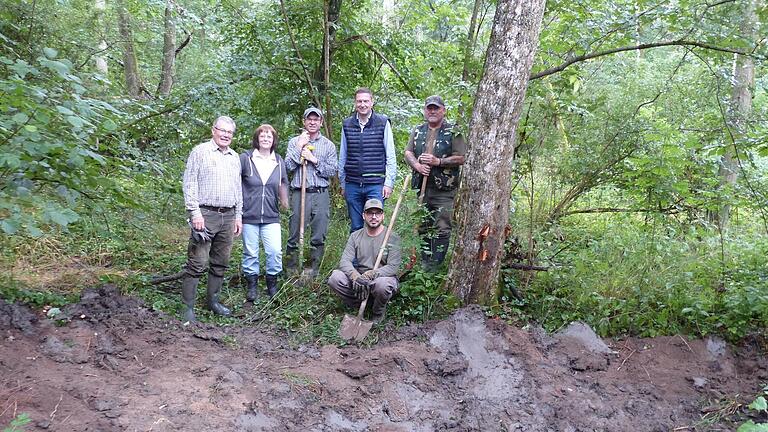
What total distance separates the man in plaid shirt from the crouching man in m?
1.14

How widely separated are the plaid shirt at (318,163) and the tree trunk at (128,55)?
539 cm

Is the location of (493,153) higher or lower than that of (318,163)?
higher

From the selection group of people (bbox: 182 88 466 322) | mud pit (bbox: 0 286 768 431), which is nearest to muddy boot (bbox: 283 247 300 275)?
group of people (bbox: 182 88 466 322)

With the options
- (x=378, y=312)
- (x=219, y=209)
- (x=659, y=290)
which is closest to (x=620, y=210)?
(x=659, y=290)

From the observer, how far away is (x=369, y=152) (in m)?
5.80

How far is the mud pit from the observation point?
3395mm

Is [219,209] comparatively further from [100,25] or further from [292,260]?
[100,25]

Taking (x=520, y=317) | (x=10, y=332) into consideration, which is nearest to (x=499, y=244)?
(x=520, y=317)

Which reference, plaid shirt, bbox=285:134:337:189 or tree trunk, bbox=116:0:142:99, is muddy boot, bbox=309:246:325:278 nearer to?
plaid shirt, bbox=285:134:337:189

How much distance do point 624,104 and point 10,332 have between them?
6.83 meters

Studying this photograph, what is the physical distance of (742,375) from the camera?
4270 millimetres

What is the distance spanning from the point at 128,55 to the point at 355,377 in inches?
376

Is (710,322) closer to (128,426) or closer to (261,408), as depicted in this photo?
(261,408)

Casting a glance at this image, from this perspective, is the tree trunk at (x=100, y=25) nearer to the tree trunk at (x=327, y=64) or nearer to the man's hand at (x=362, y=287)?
the tree trunk at (x=327, y=64)
